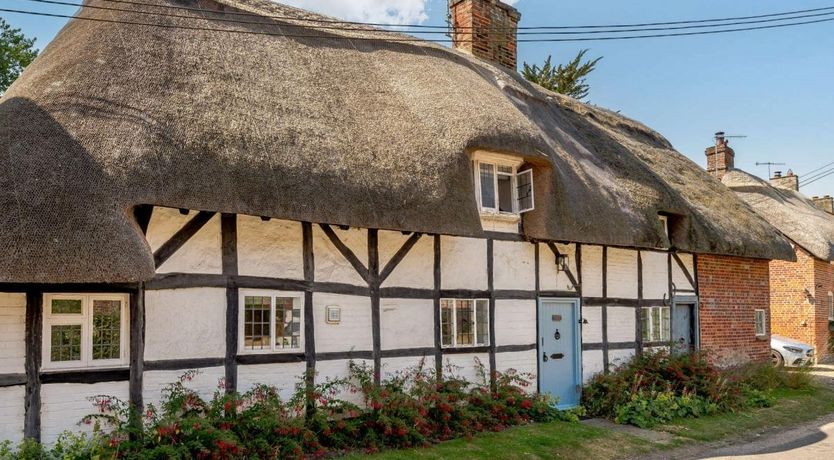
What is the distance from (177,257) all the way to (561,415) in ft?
22.0

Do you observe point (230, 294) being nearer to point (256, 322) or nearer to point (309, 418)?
point (256, 322)

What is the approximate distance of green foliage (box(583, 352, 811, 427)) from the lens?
11.4 m

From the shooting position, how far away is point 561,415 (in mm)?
10953

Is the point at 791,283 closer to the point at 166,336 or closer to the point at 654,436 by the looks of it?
the point at 654,436

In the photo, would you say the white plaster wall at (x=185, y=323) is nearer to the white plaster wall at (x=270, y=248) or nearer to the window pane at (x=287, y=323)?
the white plaster wall at (x=270, y=248)

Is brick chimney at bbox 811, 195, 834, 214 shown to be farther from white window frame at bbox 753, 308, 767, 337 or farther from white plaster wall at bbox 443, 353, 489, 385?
white plaster wall at bbox 443, 353, 489, 385

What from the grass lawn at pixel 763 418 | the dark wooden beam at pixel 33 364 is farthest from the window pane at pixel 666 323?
the dark wooden beam at pixel 33 364

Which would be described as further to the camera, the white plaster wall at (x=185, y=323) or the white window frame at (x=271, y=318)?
the white window frame at (x=271, y=318)

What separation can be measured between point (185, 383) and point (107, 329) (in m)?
1.11

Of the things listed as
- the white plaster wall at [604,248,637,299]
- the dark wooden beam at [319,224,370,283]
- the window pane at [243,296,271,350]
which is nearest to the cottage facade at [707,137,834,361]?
the white plaster wall at [604,248,637,299]

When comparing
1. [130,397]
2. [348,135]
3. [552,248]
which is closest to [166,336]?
[130,397]

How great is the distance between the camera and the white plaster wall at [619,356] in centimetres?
1270

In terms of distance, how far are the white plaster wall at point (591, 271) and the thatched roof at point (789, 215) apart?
11.9m

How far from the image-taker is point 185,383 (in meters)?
7.91
